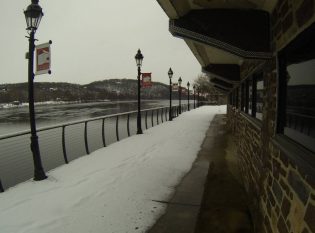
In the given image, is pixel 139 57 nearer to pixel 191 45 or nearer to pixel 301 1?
pixel 191 45

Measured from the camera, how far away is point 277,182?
3.20 metres

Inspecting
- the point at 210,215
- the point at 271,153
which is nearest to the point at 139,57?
the point at 210,215

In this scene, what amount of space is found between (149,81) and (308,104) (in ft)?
55.4

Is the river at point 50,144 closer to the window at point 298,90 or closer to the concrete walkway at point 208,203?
the concrete walkway at point 208,203

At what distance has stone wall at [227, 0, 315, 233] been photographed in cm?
219

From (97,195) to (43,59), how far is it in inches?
122

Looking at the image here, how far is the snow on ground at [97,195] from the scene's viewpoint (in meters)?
4.55

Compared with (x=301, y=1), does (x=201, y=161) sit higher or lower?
lower

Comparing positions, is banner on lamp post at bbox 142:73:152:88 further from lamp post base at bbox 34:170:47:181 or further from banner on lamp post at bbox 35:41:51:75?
lamp post base at bbox 34:170:47:181

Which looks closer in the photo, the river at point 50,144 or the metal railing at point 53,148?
the metal railing at point 53,148

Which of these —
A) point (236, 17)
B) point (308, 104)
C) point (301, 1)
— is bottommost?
point (308, 104)

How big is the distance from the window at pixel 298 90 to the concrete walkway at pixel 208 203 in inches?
79.3

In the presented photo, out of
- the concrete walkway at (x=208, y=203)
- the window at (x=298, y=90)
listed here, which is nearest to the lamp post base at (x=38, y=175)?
the concrete walkway at (x=208, y=203)

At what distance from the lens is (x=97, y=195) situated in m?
5.64
